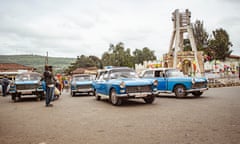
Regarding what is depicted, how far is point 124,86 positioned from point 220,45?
42.3m

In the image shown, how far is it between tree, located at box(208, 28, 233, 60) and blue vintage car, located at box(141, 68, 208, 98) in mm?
37328

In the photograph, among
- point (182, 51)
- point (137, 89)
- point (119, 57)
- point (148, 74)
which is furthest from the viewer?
point (119, 57)

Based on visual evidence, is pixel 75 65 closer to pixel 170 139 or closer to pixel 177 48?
pixel 177 48

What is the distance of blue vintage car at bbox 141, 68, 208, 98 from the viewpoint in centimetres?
1166

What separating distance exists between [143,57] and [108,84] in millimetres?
80760

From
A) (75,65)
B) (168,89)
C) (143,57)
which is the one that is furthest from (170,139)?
(75,65)

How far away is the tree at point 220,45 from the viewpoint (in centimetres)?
4534

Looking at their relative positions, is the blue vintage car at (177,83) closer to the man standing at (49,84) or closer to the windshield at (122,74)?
the windshield at (122,74)

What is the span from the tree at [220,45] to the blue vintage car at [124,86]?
40582mm

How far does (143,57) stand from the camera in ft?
295

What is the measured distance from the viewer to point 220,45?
45.4 m

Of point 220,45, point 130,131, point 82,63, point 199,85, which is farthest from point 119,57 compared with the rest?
point 130,131

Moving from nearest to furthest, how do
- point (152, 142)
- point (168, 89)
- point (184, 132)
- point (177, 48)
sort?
point (152, 142) < point (184, 132) < point (168, 89) < point (177, 48)

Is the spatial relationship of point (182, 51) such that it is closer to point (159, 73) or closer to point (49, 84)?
point (159, 73)
